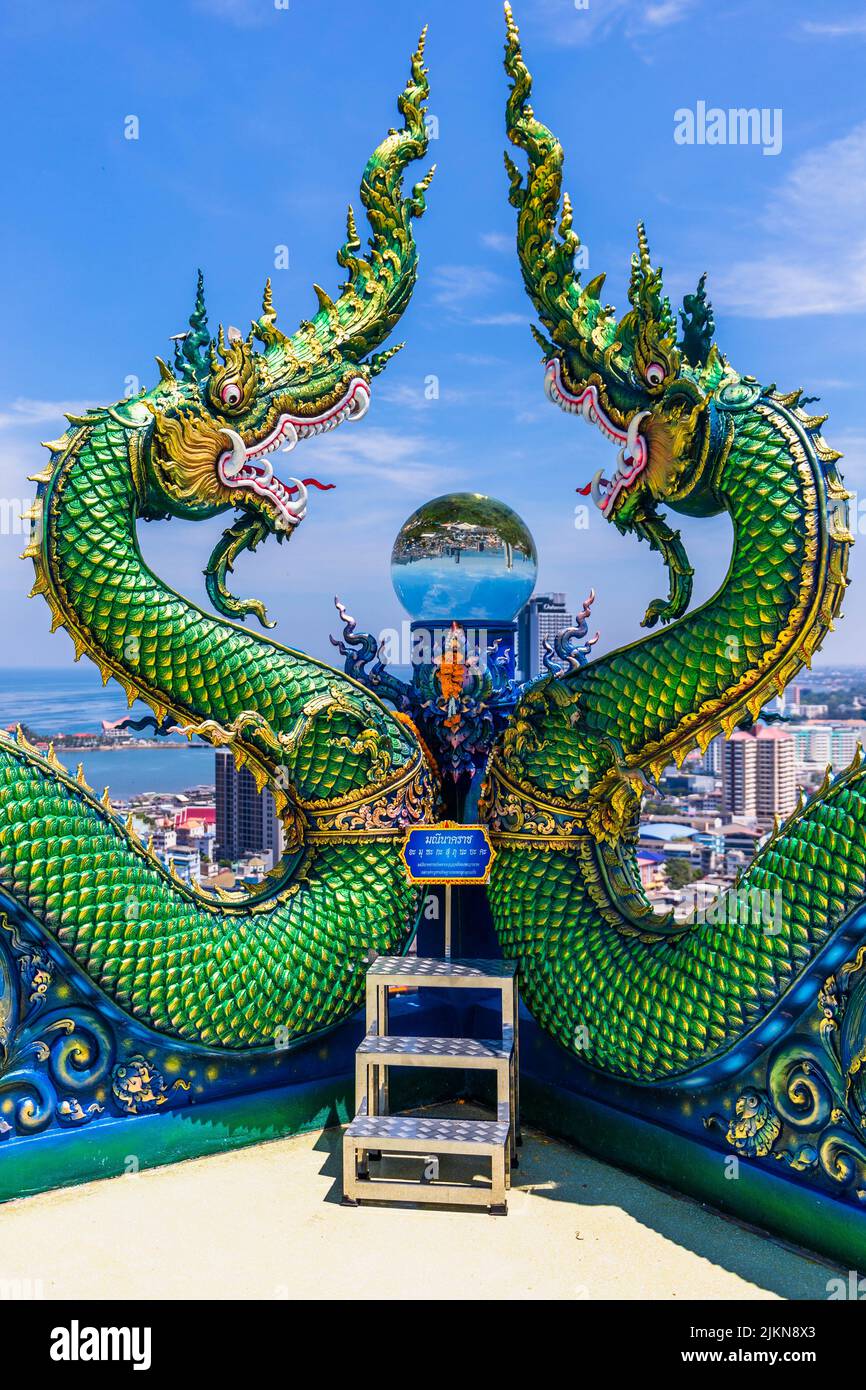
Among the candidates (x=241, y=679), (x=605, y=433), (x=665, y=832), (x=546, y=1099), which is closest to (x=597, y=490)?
(x=605, y=433)

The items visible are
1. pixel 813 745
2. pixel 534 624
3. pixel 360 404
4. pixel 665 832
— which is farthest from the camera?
pixel 813 745

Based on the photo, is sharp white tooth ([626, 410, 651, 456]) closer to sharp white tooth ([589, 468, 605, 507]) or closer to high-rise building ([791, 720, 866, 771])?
sharp white tooth ([589, 468, 605, 507])

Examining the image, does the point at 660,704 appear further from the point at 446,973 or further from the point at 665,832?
the point at 665,832

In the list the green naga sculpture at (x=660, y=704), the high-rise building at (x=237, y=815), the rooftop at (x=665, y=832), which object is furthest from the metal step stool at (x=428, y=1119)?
the rooftop at (x=665, y=832)

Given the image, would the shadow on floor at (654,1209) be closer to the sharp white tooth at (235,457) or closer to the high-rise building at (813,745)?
the sharp white tooth at (235,457)

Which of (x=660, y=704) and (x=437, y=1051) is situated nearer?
(x=437, y=1051)

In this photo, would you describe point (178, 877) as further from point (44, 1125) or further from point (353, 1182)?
point (353, 1182)

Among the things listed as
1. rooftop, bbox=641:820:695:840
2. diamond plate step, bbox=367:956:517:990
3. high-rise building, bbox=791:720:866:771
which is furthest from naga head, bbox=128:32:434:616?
high-rise building, bbox=791:720:866:771

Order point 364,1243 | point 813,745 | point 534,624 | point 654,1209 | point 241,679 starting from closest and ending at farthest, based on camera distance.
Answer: point 364,1243 < point 654,1209 < point 241,679 < point 534,624 < point 813,745
